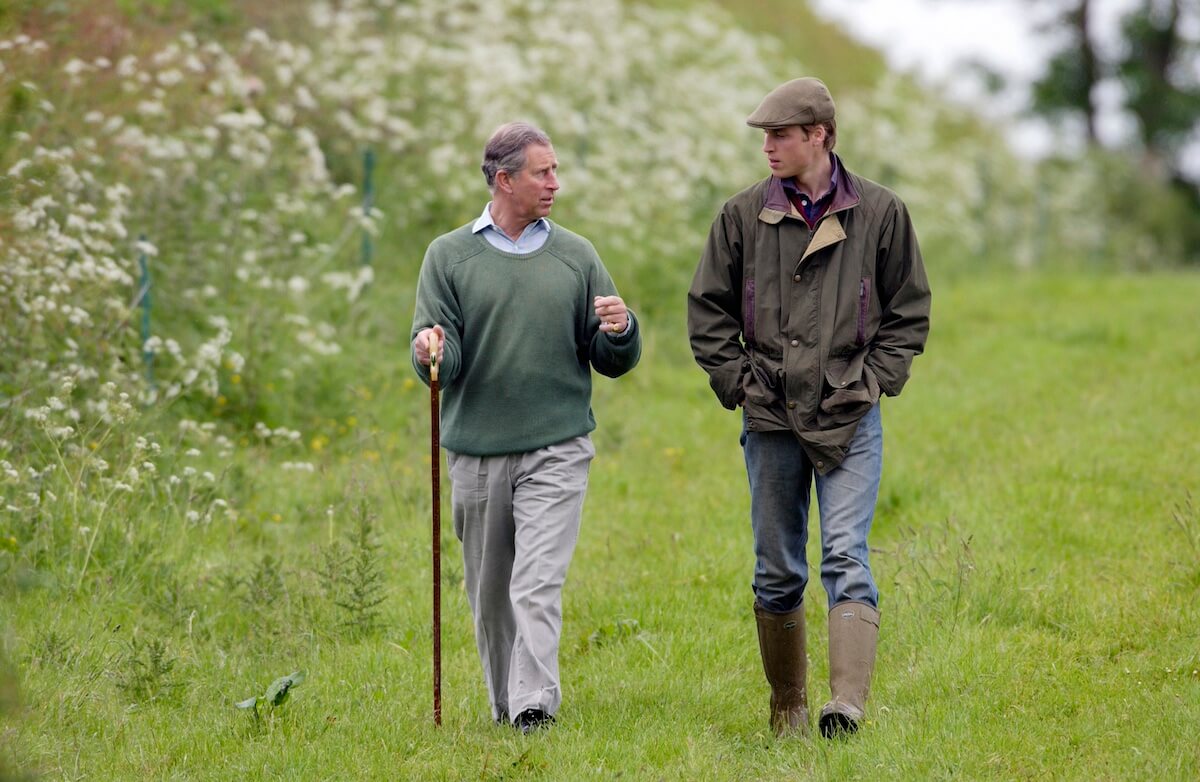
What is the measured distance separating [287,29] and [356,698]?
386 inches

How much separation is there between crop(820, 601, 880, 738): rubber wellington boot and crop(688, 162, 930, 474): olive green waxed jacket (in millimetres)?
531

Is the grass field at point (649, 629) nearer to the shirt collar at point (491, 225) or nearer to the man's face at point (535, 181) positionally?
the shirt collar at point (491, 225)

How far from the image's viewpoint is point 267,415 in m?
9.09

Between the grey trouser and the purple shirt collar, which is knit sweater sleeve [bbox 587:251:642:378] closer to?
the grey trouser

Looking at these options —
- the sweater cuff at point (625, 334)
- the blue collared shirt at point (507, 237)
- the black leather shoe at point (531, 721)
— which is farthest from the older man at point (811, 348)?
the black leather shoe at point (531, 721)

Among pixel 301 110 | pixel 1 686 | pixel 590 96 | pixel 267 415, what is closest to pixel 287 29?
pixel 301 110

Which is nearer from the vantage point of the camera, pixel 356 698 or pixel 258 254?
pixel 356 698

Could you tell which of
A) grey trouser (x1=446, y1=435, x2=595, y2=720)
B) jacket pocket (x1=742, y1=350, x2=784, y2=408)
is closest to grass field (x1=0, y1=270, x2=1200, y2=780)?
grey trouser (x1=446, y1=435, x2=595, y2=720)

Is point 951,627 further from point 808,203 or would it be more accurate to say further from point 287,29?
point 287,29

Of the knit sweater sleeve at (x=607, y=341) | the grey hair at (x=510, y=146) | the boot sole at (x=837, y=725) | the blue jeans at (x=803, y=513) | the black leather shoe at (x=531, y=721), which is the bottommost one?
the black leather shoe at (x=531, y=721)

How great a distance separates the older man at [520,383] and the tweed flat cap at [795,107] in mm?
767

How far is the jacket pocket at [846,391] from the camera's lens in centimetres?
497

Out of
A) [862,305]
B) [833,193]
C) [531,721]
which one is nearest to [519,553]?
[531,721]

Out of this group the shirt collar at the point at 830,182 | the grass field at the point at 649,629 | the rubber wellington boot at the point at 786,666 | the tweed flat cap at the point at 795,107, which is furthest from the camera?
the rubber wellington boot at the point at 786,666
